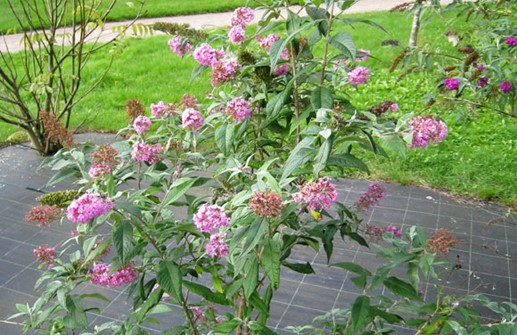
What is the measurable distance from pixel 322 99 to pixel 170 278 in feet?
2.06

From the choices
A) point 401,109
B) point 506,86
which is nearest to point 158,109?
point 506,86

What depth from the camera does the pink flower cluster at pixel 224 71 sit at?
1857 millimetres

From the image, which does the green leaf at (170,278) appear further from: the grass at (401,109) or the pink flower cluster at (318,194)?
the grass at (401,109)

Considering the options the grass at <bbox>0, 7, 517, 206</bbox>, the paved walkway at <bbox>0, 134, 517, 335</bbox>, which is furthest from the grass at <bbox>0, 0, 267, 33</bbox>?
the paved walkway at <bbox>0, 134, 517, 335</bbox>

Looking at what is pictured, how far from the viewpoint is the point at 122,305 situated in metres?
3.12

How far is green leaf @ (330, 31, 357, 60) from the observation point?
1.62 meters

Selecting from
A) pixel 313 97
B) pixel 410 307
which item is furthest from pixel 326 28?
pixel 410 307

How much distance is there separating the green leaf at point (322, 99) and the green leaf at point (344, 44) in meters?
0.14

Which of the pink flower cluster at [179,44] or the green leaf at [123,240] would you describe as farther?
the pink flower cluster at [179,44]

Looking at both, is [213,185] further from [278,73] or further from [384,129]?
[384,129]

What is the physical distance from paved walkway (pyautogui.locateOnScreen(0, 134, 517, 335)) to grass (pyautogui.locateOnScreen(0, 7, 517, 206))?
246 millimetres

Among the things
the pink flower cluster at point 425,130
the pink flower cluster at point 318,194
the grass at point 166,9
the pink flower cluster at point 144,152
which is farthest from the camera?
the grass at point 166,9

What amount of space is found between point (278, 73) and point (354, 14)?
7.51 metres

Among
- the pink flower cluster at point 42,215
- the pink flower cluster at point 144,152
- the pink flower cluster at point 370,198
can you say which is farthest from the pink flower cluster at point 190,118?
the pink flower cluster at point 370,198
